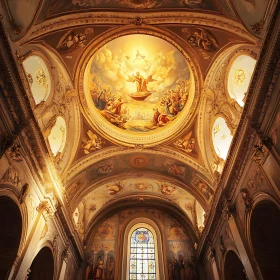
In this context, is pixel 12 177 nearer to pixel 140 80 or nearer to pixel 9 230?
pixel 9 230

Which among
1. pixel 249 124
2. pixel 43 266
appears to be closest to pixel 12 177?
pixel 43 266

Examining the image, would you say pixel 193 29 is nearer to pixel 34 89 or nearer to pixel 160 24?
pixel 160 24

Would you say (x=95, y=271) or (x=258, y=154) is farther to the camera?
(x=95, y=271)

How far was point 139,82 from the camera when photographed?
51.3 feet

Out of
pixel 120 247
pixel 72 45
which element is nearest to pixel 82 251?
pixel 120 247

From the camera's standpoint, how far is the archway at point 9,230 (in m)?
9.47

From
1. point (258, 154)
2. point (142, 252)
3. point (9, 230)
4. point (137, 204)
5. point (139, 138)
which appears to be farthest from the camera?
point (137, 204)

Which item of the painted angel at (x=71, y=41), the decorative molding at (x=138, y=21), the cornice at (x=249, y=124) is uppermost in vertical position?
the decorative molding at (x=138, y=21)

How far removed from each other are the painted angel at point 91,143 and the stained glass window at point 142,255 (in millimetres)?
7288

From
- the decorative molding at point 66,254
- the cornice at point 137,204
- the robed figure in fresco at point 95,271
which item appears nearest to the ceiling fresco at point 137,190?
the cornice at point 137,204

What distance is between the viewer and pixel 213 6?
34.6 ft

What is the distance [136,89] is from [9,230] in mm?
9606

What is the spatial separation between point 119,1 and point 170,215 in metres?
14.4

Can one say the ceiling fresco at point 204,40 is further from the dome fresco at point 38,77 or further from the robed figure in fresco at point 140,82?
the dome fresco at point 38,77
